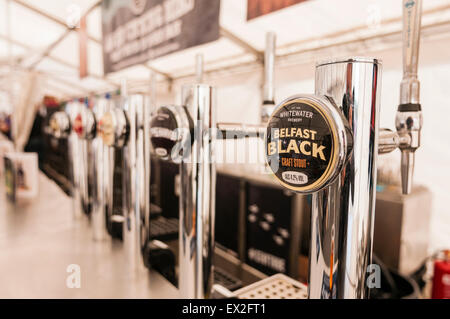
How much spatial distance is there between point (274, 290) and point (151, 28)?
1.38 meters

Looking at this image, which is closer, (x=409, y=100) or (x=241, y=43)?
(x=409, y=100)

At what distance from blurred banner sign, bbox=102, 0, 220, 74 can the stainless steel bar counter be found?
848mm

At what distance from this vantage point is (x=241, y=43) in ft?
11.1

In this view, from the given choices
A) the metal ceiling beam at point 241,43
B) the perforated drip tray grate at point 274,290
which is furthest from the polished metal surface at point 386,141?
the metal ceiling beam at point 241,43

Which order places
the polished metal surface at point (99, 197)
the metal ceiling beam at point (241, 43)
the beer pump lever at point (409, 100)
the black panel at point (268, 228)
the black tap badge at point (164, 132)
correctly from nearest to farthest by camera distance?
the beer pump lever at point (409, 100)
the black tap badge at point (164, 132)
the polished metal surface at point (99, 197)
the black panel at point (268, 228)
the metal ceiling beam at point (241, 43)

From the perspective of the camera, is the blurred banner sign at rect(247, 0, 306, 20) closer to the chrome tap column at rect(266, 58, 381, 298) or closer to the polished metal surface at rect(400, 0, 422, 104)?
the polished metal surface at rect(400, 0, 422, 104)

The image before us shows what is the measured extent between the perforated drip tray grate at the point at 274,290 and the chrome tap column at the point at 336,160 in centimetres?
34

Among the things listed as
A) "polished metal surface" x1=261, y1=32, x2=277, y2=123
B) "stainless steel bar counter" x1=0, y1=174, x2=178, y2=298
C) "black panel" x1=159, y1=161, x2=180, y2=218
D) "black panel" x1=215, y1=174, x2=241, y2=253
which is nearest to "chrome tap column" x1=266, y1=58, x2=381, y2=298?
"polished metal surface" x1=261, y1=32, x2=277, y2=123

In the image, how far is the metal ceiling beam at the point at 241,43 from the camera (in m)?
3.28

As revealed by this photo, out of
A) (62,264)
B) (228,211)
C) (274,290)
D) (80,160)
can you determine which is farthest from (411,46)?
(228,211)

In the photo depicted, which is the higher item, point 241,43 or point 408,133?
point 241,43

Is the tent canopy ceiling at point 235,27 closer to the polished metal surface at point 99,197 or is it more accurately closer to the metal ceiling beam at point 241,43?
the metal ceiling beam at point 241,43

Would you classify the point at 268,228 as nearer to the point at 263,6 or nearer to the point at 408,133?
the point at 263,6
